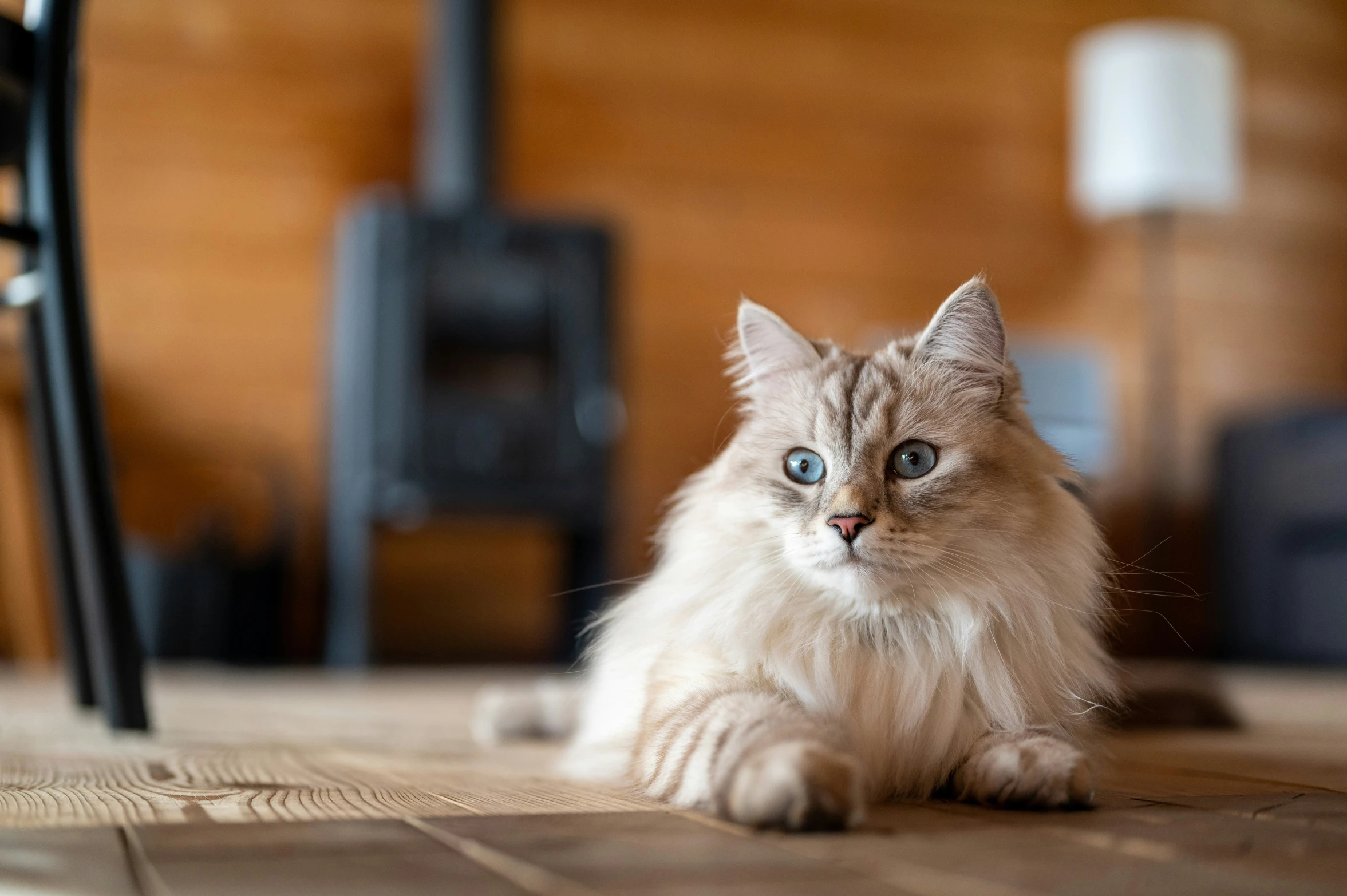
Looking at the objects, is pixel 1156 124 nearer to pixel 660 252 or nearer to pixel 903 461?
pixel 660 252

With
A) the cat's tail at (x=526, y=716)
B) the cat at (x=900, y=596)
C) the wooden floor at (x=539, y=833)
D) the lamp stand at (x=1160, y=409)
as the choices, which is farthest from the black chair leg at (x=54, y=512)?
the lamp stand at (x=1160, y=409)

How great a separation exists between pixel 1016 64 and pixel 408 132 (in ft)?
7.67

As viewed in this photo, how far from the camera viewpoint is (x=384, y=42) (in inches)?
167

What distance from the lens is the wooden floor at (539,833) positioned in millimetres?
718

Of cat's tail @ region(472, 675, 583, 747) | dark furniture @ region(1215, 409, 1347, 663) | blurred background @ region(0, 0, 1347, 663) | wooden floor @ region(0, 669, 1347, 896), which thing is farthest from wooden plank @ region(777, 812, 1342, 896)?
dark furniture @ region(1215, 409, 1347, 663)

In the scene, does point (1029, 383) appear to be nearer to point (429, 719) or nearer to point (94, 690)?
point (429, 719)

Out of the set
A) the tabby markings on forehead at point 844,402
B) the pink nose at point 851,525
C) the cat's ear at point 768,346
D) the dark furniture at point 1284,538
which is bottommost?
the dark furniture at point 1284,538

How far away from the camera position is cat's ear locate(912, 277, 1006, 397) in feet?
3.73

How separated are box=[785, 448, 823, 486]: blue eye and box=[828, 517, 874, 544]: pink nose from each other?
0.29 feet

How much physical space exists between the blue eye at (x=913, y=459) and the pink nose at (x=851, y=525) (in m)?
0.08

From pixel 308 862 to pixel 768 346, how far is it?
683 millimetres

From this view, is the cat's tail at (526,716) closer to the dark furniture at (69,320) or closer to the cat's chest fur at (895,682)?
the dark furniture at (69,320)

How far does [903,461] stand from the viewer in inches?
43.1

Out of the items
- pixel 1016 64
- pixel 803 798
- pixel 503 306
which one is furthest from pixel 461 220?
pixel 803 798
